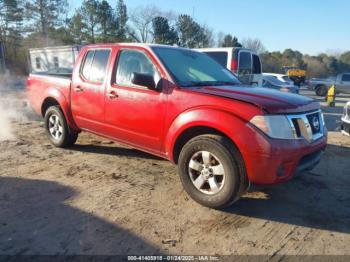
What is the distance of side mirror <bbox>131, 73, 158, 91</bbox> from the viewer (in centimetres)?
421

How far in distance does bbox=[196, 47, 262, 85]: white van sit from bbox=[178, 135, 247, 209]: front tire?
22.9 feet

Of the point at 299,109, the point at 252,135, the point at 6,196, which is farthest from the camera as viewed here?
the point at 6,196

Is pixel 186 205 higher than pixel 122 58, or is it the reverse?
pixel 122 58

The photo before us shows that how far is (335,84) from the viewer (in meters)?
25.3

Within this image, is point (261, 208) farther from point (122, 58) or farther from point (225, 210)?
point (122, 58)

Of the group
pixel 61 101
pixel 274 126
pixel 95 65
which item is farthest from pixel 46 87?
pixel 274 126

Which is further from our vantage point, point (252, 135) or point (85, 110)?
point (85, 110)

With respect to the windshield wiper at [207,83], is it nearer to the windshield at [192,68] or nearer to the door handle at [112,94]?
the windshield at [192,68]

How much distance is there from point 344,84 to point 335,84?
25.0 inches

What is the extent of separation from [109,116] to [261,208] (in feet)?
8.24

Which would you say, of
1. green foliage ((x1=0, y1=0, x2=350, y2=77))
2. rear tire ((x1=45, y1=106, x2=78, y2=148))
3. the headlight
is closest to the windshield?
the headlight

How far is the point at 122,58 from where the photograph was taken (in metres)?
5.05

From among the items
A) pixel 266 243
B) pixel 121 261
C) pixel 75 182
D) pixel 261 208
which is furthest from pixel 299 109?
pixel 75 182

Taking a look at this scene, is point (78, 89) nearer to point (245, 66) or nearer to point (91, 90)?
point (91, 90)
